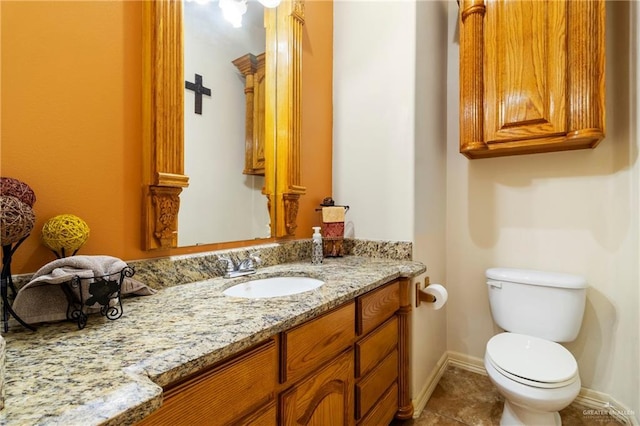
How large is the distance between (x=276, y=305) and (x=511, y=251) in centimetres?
167

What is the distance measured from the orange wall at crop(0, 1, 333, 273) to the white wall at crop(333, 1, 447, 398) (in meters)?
1.11

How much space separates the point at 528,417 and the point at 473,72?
173cm

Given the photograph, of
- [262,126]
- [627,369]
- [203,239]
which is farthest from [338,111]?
[627,369]

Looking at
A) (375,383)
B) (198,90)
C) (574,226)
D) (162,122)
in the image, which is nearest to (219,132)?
(198,90)

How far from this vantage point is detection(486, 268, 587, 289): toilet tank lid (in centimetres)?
154

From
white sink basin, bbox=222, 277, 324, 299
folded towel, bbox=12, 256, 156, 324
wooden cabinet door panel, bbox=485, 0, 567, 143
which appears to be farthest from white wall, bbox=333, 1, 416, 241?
folded towel, bbox=12, 256, 156, 324

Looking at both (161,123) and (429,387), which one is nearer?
(161,123)

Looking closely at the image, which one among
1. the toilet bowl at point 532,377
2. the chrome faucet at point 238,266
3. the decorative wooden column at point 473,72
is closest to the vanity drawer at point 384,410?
the toilet bowl at point 532,377

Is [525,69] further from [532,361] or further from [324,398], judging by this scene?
[324,398]

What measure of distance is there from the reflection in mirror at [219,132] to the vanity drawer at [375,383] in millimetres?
767

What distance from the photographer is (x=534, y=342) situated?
148cm

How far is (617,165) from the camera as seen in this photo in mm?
Answer: 1573

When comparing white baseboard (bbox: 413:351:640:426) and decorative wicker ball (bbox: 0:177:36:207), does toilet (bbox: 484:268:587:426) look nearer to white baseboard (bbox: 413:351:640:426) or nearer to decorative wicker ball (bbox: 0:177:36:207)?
white baseboard (bbox: 413:351:640:426)

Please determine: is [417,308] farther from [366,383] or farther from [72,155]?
[72,155]
